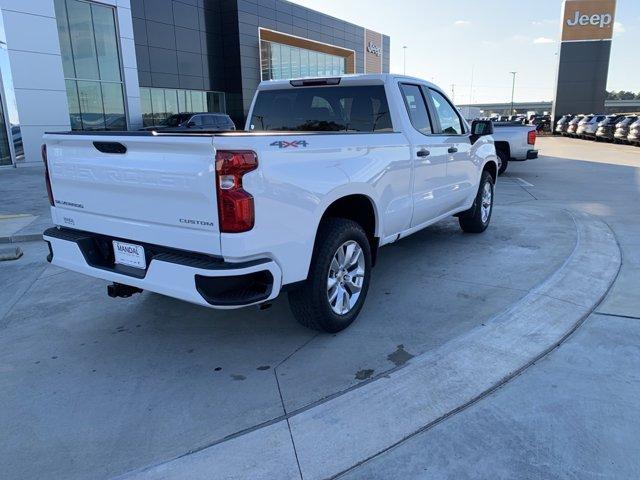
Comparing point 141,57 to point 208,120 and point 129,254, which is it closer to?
point 208,120

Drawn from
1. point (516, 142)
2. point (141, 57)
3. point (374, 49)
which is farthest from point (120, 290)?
point (374, 49)

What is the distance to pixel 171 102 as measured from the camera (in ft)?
93.2

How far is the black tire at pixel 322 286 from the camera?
3.65 m

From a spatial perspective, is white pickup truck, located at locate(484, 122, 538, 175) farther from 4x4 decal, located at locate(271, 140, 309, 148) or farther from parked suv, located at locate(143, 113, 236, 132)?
4x4 decal, located at locate(271, 140, 309, 148)

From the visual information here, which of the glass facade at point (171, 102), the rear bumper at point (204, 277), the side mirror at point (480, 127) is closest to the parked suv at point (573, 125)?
the glass facade at point (171, 102)

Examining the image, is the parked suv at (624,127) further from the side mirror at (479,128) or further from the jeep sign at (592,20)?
the side mirror at (479,128)

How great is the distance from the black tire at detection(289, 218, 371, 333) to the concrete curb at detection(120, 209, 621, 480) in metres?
0.69

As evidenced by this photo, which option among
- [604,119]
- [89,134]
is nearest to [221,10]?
[604,119]

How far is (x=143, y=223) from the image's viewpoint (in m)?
3.35

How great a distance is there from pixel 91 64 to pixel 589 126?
29124 millimetres

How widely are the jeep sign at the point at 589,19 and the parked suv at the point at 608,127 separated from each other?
16.0 meters

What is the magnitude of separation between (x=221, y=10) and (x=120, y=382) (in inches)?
1289

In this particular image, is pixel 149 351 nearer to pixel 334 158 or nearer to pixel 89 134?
pixel 89 134

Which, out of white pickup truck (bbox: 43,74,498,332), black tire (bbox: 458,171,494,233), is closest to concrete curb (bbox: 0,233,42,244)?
white pickup truck (bbox: 43,74,498,332)
